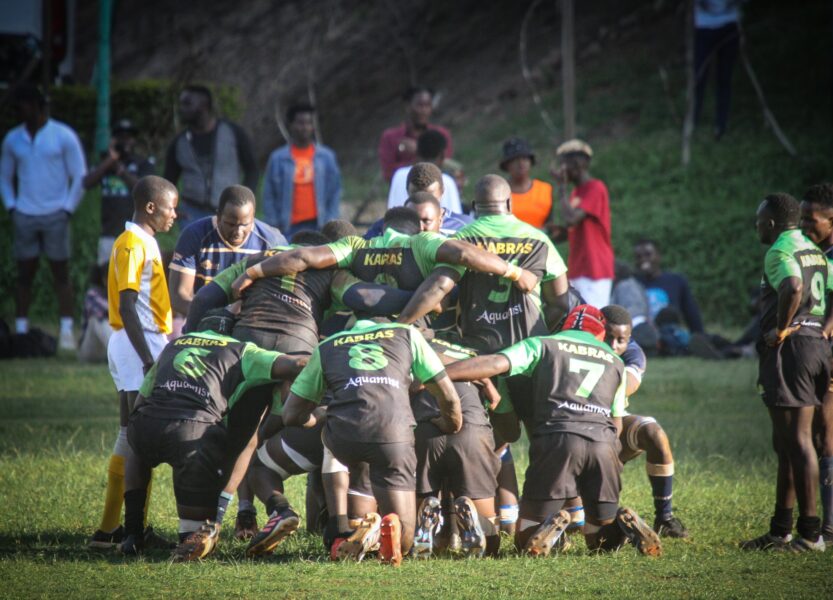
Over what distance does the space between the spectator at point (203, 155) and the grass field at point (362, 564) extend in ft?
7.59

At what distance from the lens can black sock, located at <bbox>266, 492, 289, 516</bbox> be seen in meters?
7.37

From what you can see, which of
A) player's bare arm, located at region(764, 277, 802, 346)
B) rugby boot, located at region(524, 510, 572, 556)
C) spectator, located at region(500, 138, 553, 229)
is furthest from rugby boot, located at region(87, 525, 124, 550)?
spectator, located at region(500, 138, 553, 229)

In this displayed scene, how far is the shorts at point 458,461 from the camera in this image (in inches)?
295

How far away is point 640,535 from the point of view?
723 cm

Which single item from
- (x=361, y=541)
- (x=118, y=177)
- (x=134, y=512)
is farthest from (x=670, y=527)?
(x=118, y=177)

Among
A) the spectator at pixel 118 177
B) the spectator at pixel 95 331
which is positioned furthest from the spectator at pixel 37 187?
the spectator at pixel 95 331

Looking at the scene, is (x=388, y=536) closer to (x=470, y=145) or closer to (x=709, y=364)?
(x=709, y=364)

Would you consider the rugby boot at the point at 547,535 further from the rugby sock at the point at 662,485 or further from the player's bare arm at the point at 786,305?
the player's bare arm at the point at 786,305

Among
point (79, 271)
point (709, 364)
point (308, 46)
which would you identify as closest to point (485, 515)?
point (709, 364)

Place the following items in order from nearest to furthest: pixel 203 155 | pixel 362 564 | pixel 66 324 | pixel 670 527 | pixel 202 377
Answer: pixel 362 564
pixel 202 377
pixel 670 527
pixel 203 155
pixel 66 324

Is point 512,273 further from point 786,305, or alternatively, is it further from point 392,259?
point 786,305

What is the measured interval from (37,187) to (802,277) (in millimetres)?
10026

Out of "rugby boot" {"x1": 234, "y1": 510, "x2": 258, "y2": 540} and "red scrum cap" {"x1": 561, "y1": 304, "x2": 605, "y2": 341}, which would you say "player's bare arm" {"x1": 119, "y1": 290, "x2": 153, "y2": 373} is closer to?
"rugby boot" {"x1": 234, "y1": 510, "x2": 258, "y2": 540}

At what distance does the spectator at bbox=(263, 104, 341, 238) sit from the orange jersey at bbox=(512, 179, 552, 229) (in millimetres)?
2179
